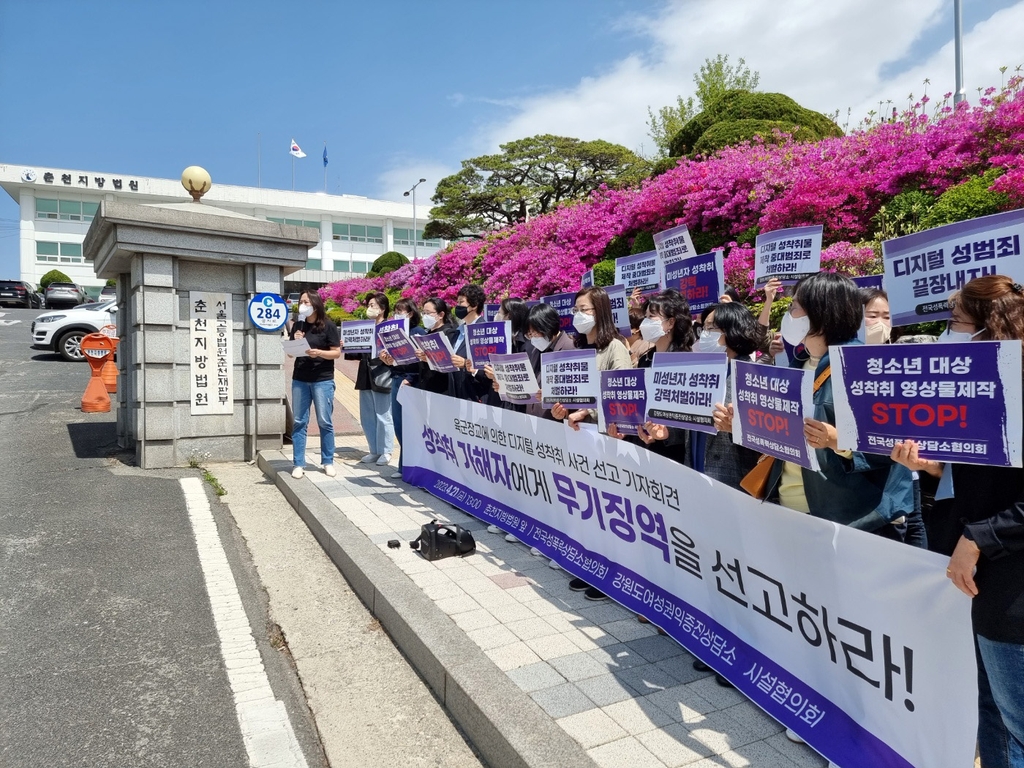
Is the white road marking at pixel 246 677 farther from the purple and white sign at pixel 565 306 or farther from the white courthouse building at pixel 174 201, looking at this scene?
the white courthouse building at pixel 174 201

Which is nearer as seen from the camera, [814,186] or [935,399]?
[935,399]

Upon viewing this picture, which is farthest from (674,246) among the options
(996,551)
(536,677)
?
(996,551)

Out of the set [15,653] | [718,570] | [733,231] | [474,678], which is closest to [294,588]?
[15,653]

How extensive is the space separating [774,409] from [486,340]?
10.8ft

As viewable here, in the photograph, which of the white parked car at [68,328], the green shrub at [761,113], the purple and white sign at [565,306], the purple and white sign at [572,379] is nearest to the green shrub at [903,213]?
the purple and white sign at [565,306]

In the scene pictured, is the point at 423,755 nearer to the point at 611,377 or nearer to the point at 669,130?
the point at 611,377

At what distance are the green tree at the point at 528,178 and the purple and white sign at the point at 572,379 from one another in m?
30.9

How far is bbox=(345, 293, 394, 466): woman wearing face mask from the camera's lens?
7859 millimetres

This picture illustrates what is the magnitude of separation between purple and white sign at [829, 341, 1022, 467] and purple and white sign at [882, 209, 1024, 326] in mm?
1793

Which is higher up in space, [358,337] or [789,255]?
[789,255]

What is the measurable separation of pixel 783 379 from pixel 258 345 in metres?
7.32

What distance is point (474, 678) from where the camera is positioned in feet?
10.6

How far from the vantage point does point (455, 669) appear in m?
3.32

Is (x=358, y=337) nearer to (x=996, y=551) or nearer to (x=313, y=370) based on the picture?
(x=313, y=370)
